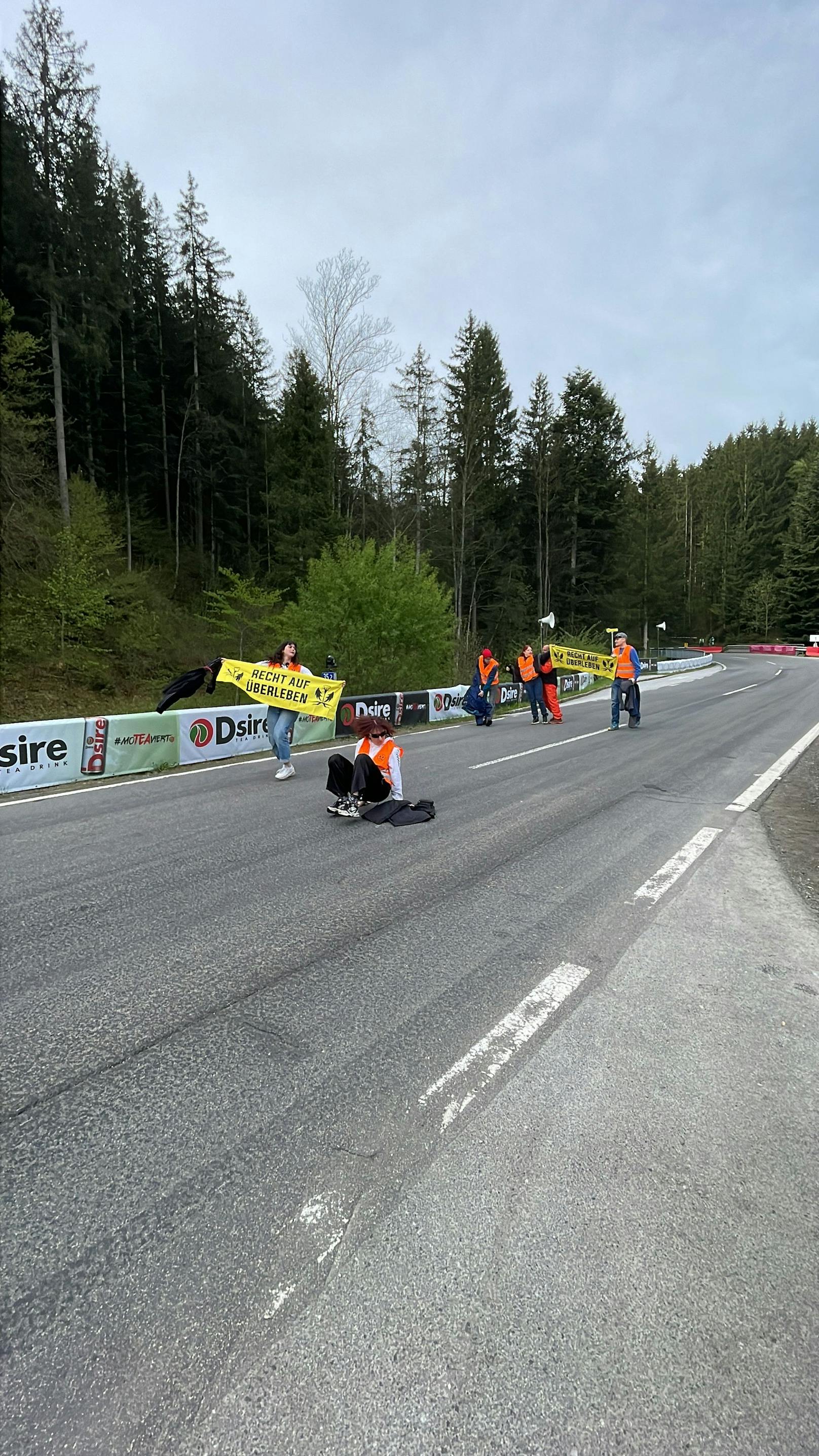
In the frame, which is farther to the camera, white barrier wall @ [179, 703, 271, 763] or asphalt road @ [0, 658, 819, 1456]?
white barrier wall @ [179, 703, 271, 763]

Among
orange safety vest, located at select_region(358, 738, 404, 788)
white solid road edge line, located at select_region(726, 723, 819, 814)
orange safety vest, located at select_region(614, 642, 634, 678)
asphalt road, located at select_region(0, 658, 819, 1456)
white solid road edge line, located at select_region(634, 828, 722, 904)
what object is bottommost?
asphalt road, located at select_region(0, 658, 819, 1456)

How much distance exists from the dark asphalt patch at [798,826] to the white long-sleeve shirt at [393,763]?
382 cm

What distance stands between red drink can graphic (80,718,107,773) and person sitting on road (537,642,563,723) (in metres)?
10.6

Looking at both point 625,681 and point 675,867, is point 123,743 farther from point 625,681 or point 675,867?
point 625,681

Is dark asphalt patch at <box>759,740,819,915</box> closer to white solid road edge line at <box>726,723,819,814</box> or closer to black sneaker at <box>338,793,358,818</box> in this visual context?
white solid road edge line at <box>726,723,819,814</box>

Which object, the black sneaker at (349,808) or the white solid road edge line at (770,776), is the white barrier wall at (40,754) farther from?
the white solid road edge line at (770,776)

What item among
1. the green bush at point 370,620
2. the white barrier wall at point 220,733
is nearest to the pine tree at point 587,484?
the green bush at point 370,620

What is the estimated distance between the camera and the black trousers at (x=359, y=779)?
7.50m

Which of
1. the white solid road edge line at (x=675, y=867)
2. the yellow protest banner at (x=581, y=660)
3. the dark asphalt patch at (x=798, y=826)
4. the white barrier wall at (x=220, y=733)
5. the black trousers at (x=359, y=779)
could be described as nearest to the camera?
the white solid road edge line at (x=675, y=867)

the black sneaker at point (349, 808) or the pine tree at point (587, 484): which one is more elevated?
the pine tree at point (587, 484)

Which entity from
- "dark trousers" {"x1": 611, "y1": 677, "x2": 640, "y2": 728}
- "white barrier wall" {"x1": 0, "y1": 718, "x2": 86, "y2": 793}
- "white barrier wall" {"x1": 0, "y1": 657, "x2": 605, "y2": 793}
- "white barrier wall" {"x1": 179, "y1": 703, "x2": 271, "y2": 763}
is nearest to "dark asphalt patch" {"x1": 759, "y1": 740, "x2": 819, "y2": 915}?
"dark trousers" {"x1": 611, "y1": 677, "x2": 640, "y2": 728}

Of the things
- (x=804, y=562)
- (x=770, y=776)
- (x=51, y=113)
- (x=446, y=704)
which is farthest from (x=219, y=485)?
(x=804, y=562)

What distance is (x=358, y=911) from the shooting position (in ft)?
16.0

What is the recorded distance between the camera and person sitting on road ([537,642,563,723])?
56.6 feet
